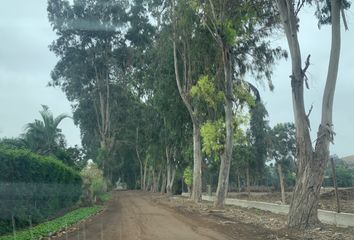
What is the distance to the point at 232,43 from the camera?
28.5m

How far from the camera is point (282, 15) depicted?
735 inches

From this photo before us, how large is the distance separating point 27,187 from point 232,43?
14.8 metres

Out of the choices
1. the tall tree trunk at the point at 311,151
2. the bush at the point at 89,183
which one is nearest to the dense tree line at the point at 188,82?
the tall tree trunk at the point at 311,151

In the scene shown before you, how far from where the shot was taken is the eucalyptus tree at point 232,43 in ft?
88.6

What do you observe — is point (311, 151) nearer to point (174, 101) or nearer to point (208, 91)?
point (208, 91)

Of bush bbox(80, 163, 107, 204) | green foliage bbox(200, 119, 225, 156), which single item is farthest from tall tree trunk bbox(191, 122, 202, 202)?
bush bbox(80, 163, 107, 204)

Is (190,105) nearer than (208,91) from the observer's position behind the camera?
No

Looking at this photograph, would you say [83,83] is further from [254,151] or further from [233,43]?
[233,43]

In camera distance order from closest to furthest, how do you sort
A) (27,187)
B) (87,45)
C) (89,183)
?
(27,187), (89,183), (87,45)

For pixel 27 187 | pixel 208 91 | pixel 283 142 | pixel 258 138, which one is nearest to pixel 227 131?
pixel 208 91

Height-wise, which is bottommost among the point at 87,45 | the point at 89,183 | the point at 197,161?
the point at 89,183

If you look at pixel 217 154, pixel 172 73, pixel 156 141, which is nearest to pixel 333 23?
pixel 217 154

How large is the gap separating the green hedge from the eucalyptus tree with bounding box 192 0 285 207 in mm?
9489

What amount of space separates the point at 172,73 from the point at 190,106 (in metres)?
4.22
